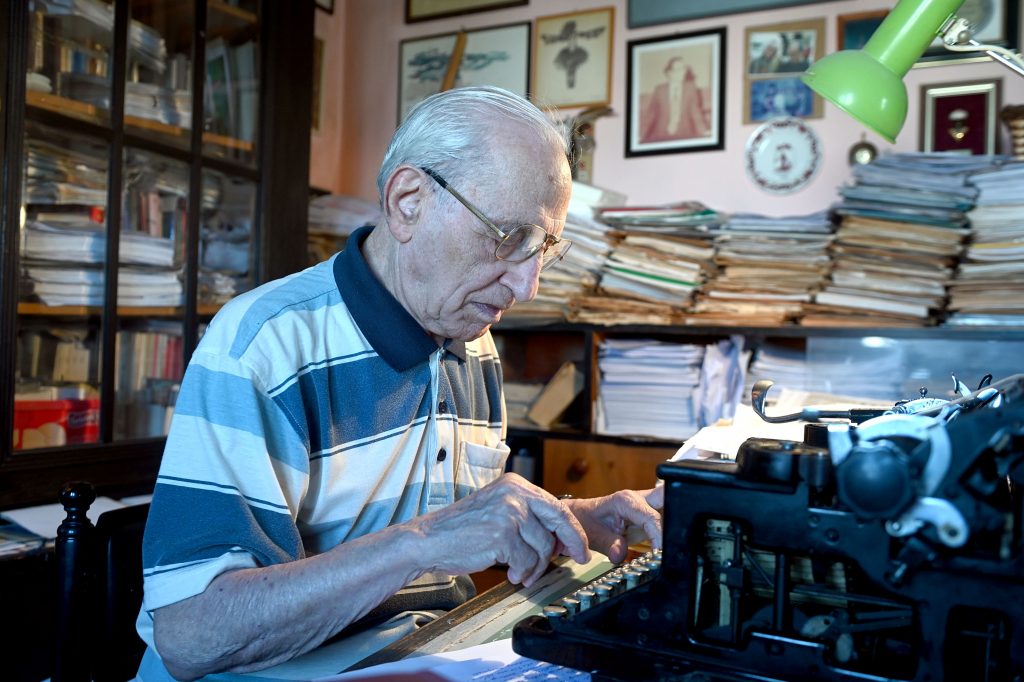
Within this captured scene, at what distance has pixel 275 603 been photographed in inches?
38.6

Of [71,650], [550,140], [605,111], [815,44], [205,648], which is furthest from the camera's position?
[605,111]

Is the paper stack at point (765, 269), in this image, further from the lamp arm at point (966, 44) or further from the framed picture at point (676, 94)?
the lamp arm at point (966, 44)

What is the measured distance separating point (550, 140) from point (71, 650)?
101 centimetres

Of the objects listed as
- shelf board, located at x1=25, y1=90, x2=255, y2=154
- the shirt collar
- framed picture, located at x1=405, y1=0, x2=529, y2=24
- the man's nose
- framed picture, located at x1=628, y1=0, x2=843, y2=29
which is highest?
framed picture, located at x1=405, y1=0, x2=529, y2=24

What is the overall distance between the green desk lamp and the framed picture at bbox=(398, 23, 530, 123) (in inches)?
75.5

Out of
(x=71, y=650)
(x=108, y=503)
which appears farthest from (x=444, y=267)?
(x=108, y=503)

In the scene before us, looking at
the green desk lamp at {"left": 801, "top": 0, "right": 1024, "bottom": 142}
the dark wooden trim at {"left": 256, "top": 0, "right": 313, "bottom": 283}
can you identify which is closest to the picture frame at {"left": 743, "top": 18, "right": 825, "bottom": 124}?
the dark wooden trim at {"left": 256, "top": 0, "right": 313, "bottom": 283}

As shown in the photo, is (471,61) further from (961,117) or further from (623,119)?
(961,117)

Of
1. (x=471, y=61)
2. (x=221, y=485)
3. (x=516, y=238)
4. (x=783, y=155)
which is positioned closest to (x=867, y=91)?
(x=516, y=238)

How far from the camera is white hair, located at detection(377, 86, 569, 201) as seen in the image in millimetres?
1244

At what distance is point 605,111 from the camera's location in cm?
300

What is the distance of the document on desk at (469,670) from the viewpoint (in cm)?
89

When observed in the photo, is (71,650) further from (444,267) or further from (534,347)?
(534,347)

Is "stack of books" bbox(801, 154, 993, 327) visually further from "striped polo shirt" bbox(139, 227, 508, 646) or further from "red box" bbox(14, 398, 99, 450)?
"red box" bbox(14, 398, 99, 450)
